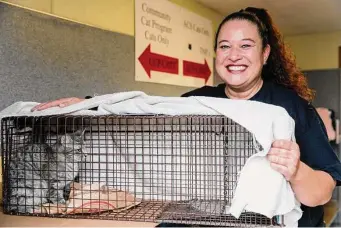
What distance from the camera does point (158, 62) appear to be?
2.88 meters

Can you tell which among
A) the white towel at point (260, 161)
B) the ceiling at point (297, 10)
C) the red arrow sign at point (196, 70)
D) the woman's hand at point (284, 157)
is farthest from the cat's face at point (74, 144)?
the ceiling at point (297, 10)

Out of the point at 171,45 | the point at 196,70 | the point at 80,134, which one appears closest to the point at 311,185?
the point at 80,134

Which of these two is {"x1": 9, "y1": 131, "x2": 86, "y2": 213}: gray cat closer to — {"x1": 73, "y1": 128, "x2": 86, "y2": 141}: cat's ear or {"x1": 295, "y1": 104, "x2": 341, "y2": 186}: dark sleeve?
{"x1": 73, "y1": 128, "x2": 86, "y2": 141}: cat's ear

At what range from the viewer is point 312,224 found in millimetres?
1260

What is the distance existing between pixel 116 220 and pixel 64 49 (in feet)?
3.65

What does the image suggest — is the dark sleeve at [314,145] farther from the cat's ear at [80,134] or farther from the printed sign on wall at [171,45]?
the printed sign on wall at [171,45]

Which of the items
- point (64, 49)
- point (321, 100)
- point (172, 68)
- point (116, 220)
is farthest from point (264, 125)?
point (321, 100)

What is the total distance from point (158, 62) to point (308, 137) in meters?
1.83

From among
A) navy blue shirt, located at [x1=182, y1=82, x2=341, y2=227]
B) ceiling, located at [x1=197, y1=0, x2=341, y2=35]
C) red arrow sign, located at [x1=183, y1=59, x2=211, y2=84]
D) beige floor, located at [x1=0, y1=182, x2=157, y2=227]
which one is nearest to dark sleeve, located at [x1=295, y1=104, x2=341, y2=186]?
navy blue shirt, located at [x1=182, y1=82, x2=341, y2=227]

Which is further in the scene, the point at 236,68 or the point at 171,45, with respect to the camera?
the point at 171,45

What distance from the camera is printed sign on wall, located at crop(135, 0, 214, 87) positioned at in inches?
105

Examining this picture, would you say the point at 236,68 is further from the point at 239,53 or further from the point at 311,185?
the point at 311,185

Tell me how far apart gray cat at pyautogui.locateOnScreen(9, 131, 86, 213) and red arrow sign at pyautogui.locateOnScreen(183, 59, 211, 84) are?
2.22 meters

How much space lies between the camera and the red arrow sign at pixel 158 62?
8.81 ft
